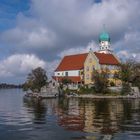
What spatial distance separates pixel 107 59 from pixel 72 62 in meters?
24.2

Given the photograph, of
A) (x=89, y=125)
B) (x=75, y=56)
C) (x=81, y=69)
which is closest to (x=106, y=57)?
(x=81, y=69)

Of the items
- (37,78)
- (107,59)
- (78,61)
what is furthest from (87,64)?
(37,78)

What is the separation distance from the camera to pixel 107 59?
15425 centimetres

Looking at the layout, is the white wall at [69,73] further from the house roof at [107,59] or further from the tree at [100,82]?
the tree at [100,82]

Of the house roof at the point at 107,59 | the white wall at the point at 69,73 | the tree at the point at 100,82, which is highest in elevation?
the house roof at the point at 107,59

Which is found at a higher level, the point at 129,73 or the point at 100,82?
the point at 129,73

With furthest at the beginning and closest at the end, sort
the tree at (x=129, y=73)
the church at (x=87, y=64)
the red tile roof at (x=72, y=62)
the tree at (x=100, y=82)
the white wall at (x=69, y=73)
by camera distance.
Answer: the red tile roof at (x=72, y=62)
the white wall at (x=69, y=73)
the church at (x=87, y=64)
the tree at (x=129, y=73)
the tree at (x=100, y=82)

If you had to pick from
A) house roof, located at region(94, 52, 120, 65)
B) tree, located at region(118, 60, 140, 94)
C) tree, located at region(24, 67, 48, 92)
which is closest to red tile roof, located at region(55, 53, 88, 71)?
house roof, located at region(94, 52, 120, 65)

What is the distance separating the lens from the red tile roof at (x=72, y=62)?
166500 mm

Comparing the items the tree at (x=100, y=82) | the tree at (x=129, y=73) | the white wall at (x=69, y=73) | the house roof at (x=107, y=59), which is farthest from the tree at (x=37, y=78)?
the tree at (x=129, y=73)

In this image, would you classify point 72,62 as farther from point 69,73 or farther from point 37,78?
point 37,78

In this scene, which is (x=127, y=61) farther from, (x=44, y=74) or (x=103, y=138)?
(x=103, y=138)

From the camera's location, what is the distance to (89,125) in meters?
39.2

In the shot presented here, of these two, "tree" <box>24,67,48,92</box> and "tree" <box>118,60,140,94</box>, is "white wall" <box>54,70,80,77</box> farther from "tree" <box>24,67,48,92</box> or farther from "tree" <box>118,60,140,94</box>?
"tree" <box>118,60,140,94</box>
